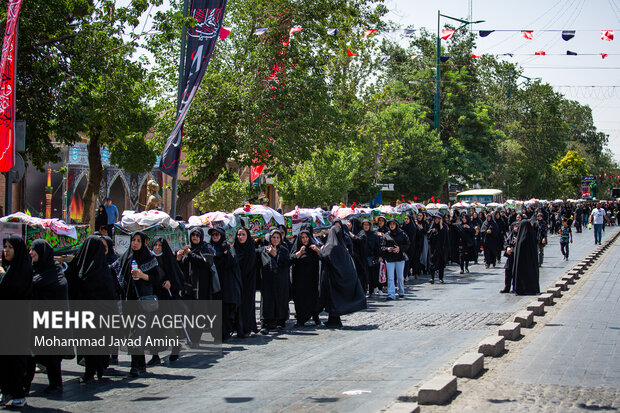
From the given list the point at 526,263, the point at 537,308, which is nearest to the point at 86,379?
the point at 537,308

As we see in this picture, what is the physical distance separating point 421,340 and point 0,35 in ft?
28.0

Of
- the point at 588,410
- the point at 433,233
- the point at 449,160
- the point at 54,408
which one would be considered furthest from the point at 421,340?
the point at 449,160

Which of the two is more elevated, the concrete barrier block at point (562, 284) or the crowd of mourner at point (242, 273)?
the crowd of mourner at point (242, 273)

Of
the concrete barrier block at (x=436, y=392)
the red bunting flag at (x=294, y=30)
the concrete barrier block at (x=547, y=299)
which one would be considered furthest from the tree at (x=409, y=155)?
the concrete barrier block at (x=436, y=392)

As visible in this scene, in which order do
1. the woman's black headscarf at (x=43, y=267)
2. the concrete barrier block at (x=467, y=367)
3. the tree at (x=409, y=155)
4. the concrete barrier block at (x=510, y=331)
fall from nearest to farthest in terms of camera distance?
the woman's black headscarf at (x=43, y=267), the concrete barrier block at (x=467, y=367), the concrete barrier block at (x=510, y=331), the tree at (x=409, y=155)

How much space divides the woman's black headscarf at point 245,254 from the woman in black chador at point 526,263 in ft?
22.5

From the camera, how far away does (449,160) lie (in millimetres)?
51438

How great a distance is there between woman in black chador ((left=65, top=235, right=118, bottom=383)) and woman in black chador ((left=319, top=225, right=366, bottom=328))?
4.66 meters

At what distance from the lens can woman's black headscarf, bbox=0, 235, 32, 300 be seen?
7.16 metres

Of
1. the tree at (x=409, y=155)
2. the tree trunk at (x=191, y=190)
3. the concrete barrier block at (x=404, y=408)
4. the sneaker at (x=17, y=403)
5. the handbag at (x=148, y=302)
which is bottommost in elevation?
the sneaker at (x=17, y=403)

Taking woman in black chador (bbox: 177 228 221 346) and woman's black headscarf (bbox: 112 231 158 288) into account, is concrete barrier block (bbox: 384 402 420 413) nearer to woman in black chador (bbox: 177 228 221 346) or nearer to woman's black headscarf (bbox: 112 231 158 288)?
woman's black headscarf (bbox: 112 231 158 288)

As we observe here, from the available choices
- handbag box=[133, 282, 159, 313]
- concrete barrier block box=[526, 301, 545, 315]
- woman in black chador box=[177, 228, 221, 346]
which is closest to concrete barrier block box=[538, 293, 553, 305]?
concrete barrier block box=[526, 301, 545, 315]

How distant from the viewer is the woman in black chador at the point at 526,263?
16172 millimetres

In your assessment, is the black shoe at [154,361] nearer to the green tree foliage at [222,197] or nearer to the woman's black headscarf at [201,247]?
the woman's black headscarf at [201,247]
